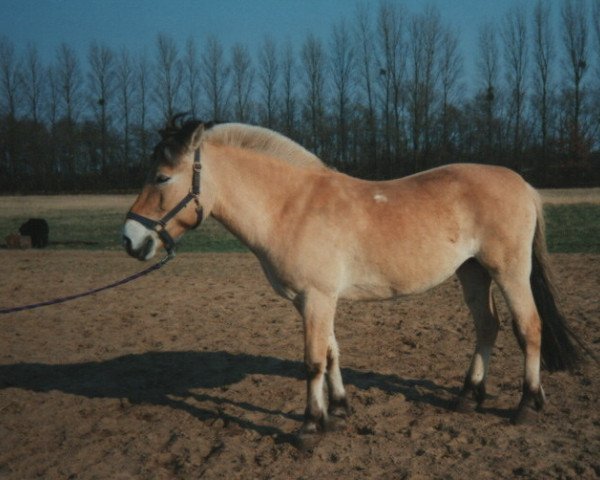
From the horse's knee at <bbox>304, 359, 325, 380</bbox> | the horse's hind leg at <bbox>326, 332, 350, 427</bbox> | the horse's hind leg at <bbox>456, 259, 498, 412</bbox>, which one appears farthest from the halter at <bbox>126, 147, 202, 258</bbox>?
the horse's hind leg at <bbox>456, 259, 498, 412</bbox>

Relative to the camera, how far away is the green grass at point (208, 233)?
15.6 m

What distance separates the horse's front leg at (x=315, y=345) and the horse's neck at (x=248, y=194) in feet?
1.91

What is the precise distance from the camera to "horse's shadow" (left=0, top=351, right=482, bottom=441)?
15.8 feet

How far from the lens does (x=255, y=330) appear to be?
725 centimetres

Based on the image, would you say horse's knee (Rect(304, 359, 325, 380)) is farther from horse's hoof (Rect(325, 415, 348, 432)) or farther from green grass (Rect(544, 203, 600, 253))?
green grass (Rect(544, 203, 600, 253))

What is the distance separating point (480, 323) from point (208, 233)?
1835cm

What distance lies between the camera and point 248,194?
3.95 m

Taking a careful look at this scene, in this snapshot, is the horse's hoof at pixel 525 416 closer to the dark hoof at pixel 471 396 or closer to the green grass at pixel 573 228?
the dark hoof at pixel 471 396

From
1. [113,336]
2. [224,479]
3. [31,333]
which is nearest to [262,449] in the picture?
[224,479]

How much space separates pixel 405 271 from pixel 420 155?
4916 cm

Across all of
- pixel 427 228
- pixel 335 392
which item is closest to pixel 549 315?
pixel 427 228

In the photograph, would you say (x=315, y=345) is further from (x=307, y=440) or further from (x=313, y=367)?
(x=307, y=440)

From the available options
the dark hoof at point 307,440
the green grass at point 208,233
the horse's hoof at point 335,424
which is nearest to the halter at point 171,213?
the dark hoof at point 307,440

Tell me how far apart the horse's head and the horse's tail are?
9.39 ft
